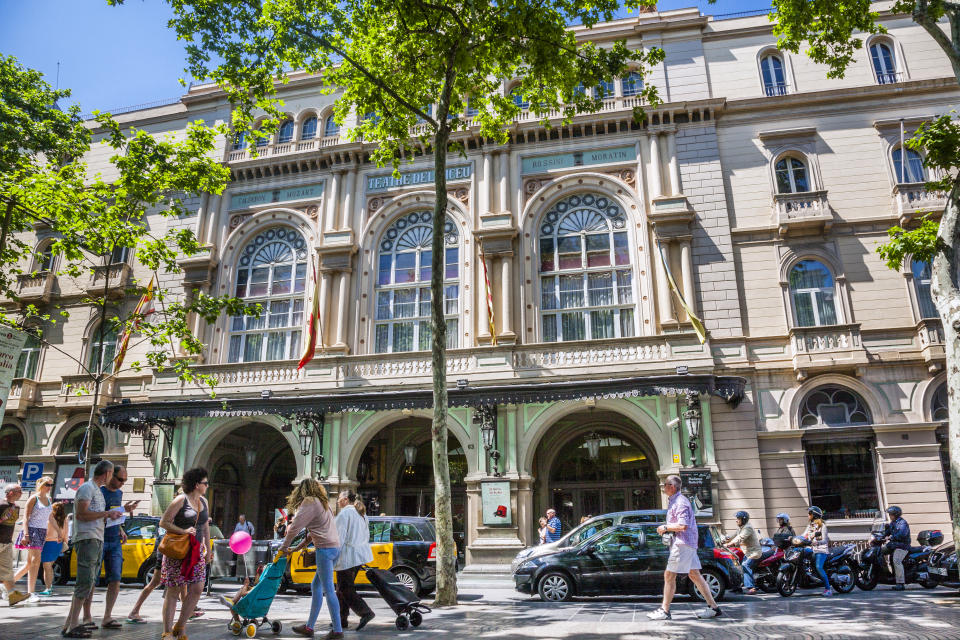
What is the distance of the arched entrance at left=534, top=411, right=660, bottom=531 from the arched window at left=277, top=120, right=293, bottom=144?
583 inches

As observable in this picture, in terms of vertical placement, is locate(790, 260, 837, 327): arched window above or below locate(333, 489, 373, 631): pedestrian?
above

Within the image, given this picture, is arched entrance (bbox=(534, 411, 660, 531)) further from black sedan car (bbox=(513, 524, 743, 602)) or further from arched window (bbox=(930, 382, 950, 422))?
black sedan car (bbox=(513, 524, 743, 602))

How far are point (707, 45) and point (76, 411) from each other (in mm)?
25388

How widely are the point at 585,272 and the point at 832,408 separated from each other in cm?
801

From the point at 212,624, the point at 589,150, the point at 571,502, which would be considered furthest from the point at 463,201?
the point at 212,624

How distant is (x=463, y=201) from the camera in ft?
74.3

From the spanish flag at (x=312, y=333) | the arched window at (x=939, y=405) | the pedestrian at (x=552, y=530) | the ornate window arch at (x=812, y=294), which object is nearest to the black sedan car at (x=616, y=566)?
the pedestrian at (x=552, y=530)

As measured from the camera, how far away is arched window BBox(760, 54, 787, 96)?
22.2 metres

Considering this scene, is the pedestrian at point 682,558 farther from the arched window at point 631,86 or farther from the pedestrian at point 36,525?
the arched window at point 631,86

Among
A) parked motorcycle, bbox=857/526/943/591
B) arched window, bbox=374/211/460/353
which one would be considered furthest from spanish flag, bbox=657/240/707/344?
parked motorcycle, bbox=857/526/943/591

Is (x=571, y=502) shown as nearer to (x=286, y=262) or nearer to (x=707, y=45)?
(x=286, y=262)

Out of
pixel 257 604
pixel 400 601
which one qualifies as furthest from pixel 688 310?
pixel 257 604

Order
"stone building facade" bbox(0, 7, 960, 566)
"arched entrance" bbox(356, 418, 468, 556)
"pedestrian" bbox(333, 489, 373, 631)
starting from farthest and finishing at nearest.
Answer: "arched entrance" bbox(356, 418, 468, 556)
"stone building facade" bbox(0, 7, 960, 566)
"pedestrian" bbox(333, 489, 373, 631)

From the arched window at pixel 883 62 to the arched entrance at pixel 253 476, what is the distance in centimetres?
2348
